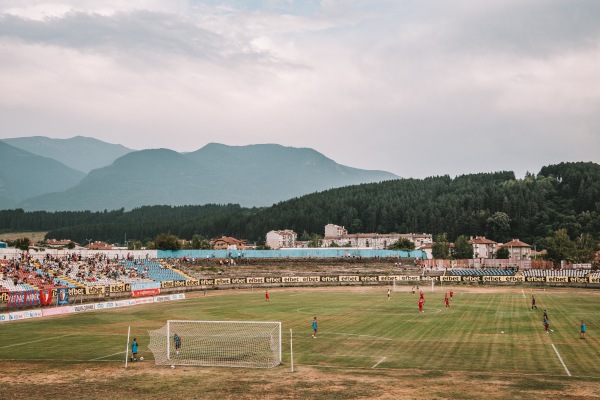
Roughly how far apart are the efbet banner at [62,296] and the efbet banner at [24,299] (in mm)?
2752

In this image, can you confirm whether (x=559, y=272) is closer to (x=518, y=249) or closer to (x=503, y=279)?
(x=503, y=279)

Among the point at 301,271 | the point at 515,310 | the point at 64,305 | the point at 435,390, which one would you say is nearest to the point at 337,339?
the point at 435,390

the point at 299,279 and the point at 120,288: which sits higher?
the point at 120,288

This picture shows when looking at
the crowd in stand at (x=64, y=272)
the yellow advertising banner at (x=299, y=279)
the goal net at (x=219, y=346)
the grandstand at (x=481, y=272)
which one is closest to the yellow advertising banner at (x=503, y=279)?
the grandstand at (x=481, y=272)

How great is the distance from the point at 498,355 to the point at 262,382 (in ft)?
56.8

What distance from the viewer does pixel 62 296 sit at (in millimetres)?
74250

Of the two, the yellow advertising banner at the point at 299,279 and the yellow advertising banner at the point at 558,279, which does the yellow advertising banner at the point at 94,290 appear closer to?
the yellow advertising banner at the point at 299,279

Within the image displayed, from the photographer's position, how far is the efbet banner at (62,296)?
73.8 metres

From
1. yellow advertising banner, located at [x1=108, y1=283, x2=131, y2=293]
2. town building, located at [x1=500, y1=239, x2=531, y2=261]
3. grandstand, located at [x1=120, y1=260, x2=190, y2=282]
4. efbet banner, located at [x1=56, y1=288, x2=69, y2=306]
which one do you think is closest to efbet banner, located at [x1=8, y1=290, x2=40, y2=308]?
efbet banner, located at [x1=56, y1=288, x2=69, y2=306]

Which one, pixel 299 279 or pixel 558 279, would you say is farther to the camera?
pixel 299 279

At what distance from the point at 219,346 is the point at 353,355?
1070 centimetres

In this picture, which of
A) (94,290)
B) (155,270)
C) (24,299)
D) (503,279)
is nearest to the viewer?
(24,299)

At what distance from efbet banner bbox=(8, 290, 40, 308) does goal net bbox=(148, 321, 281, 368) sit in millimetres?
25709

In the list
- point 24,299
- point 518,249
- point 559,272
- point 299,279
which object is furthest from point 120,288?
point 518,249
